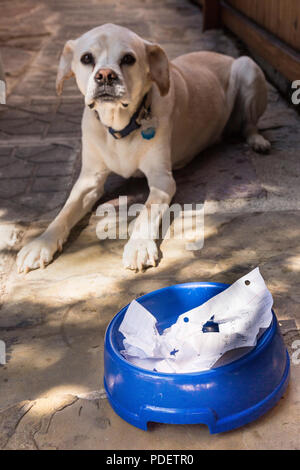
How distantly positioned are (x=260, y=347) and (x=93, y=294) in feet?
3.11

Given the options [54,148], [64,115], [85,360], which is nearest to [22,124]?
[64,115]

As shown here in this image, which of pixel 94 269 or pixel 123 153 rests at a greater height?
pixel 123 153

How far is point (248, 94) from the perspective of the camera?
154 inches

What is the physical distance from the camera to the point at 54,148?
408 cm

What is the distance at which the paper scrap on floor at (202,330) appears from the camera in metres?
1.68

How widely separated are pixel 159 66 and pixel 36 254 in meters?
1.16
